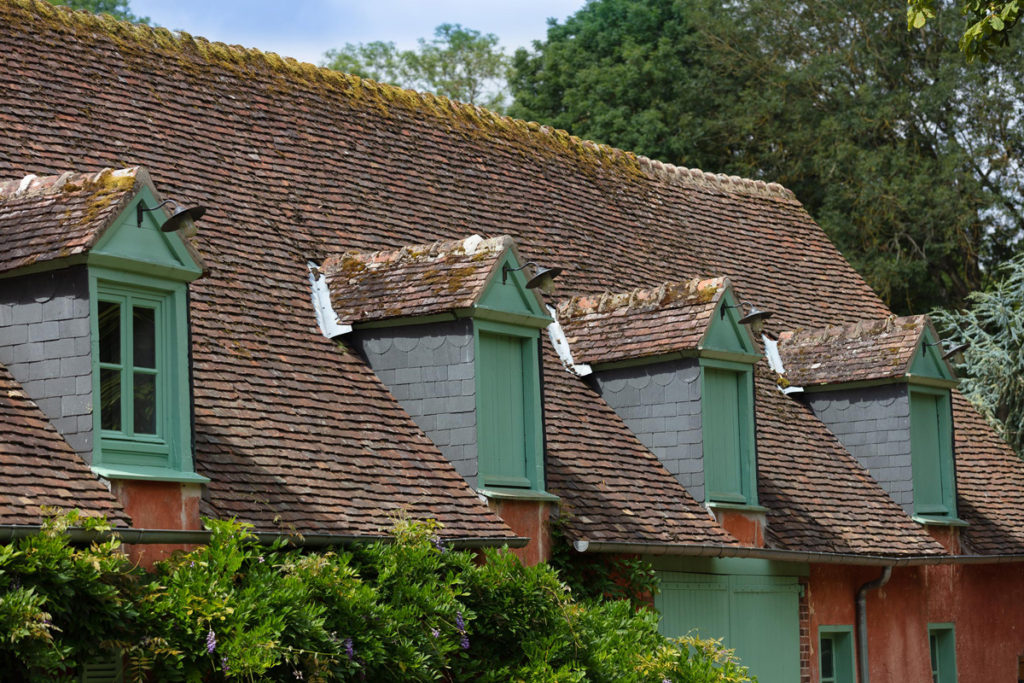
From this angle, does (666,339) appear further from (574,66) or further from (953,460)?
(574,66)

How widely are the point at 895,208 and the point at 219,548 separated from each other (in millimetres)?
26332

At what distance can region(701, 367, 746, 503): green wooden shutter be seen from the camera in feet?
43.5


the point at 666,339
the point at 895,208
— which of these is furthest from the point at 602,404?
the point at 895,208

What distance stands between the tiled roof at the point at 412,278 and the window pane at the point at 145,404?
9.11 feet

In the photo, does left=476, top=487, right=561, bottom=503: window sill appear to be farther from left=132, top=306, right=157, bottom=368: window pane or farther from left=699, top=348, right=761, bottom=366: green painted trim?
left=132, top=306, right=157, bottom=368: window pane

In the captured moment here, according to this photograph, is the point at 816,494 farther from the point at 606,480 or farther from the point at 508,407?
the point at 508,407

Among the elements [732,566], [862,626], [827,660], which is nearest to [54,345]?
[732,566]

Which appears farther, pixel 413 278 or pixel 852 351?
pixel 852 351

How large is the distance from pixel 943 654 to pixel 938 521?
6.08ft

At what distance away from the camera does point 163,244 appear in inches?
355

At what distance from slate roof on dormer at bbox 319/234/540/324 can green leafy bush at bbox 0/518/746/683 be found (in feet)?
6.56

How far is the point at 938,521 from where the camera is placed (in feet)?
51.8

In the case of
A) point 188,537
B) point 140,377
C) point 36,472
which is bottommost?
point 188,537

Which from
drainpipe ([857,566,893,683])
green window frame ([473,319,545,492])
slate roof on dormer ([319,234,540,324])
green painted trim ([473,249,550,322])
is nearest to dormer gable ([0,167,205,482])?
slate roof on dormer ([319,234,540,324])
